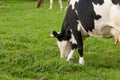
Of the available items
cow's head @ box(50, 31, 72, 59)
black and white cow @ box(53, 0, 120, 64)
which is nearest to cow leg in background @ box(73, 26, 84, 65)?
black and white cow @ box(53, 0, 120, 64)

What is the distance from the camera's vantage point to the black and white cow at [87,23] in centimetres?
777

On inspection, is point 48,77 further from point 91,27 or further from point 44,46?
point 44,46

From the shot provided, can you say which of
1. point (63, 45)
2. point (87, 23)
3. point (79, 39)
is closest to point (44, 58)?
point (63, 45)

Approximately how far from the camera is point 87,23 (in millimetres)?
8445

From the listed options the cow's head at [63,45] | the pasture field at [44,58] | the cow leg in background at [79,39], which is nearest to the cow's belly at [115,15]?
the pasture field at [44,58]

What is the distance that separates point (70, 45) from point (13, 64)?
162 cm

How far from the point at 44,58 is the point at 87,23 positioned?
59.3 inches

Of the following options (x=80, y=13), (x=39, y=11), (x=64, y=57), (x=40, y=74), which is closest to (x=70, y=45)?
(x=64, y=57)

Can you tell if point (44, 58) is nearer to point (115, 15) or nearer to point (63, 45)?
point (63, 45)

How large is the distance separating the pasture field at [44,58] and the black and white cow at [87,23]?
1.32ft

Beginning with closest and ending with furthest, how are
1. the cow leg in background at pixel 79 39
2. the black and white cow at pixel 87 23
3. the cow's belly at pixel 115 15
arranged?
the cow's belly at pixel 115 15 → the black and white cow at pixel 87 23 → the cow leg in background at pixel 79 39

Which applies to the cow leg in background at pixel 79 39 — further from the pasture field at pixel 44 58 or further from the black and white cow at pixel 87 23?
the pasture field at pixel 44 58

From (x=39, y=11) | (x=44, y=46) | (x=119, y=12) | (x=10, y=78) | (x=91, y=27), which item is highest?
(x=119, y=12)

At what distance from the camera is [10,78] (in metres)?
7.61
